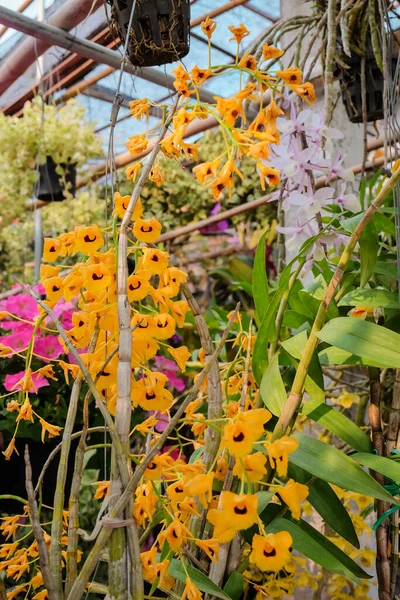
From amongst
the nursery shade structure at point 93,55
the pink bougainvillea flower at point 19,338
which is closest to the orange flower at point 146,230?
the pink bougainvillea flower at point 19,338

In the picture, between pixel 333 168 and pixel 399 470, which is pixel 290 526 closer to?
pixel 399 470

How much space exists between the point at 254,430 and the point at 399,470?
0.22m

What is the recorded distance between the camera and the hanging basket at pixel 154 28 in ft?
2.66

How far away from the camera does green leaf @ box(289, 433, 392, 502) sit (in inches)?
21.5

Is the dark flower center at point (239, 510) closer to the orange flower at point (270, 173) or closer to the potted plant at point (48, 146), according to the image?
the orange flower at point (270, 173)

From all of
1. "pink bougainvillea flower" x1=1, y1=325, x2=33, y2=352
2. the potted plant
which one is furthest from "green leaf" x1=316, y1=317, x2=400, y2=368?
the potted plant

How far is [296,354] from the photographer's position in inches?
26.0

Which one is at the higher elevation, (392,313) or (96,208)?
(96,208)

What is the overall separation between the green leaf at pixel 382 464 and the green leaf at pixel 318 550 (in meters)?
0.09

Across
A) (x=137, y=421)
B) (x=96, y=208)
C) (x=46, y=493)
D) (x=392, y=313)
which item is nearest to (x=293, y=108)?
(x=392, y=313)

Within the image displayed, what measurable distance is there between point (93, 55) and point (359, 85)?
2.09 feet

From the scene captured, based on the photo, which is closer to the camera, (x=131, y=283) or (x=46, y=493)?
(x=131, y=283)

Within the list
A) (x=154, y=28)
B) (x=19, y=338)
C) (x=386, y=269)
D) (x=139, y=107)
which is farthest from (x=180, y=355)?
(x=19, y=338)

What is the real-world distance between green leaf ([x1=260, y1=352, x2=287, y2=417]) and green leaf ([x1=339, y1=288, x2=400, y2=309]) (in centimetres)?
15
